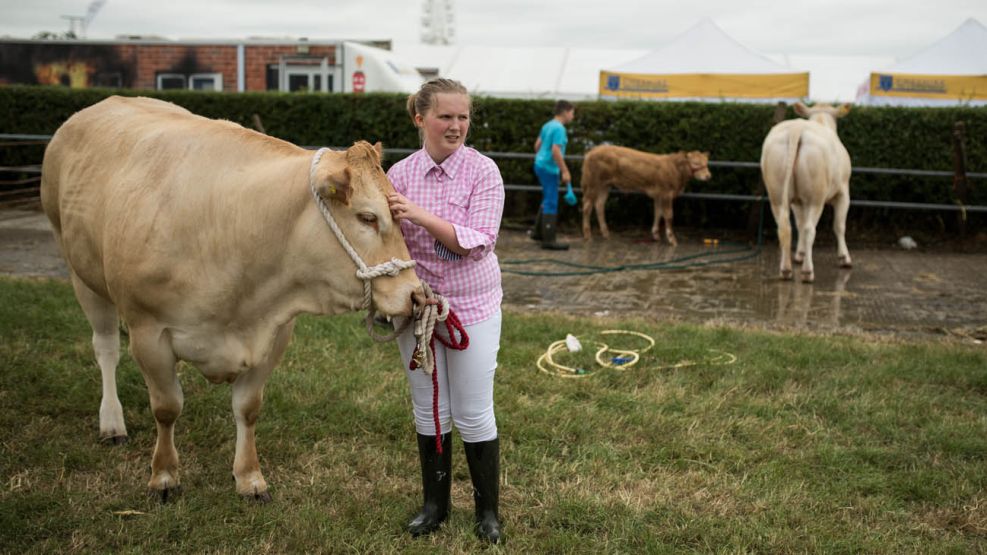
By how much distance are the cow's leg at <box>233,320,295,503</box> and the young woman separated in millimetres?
774

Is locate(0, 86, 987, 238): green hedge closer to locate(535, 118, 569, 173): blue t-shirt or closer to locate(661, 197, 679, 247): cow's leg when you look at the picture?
locate(661, 197, 679, 247): cow's leg

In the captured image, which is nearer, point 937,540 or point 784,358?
point 937,540

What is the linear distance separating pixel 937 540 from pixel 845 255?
273 inches

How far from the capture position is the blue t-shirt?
10.8 m

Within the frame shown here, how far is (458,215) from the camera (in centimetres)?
329

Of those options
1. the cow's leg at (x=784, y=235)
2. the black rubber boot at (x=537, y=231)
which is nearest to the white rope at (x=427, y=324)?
the cow's leg at (x=784, y=235)

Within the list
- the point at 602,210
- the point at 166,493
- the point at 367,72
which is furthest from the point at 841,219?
the point at 367,72

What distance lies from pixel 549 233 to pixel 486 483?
25.9 feet

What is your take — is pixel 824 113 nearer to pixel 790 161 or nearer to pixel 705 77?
pixel 790 161

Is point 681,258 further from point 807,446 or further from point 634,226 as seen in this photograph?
point 807,446

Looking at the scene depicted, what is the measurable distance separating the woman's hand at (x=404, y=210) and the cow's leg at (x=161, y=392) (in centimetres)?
121

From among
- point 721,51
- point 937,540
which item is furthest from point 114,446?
point 721,51

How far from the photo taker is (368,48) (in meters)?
17.4

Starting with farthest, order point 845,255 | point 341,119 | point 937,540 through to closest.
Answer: point 341,119 → point 845,255 → point 937,540
